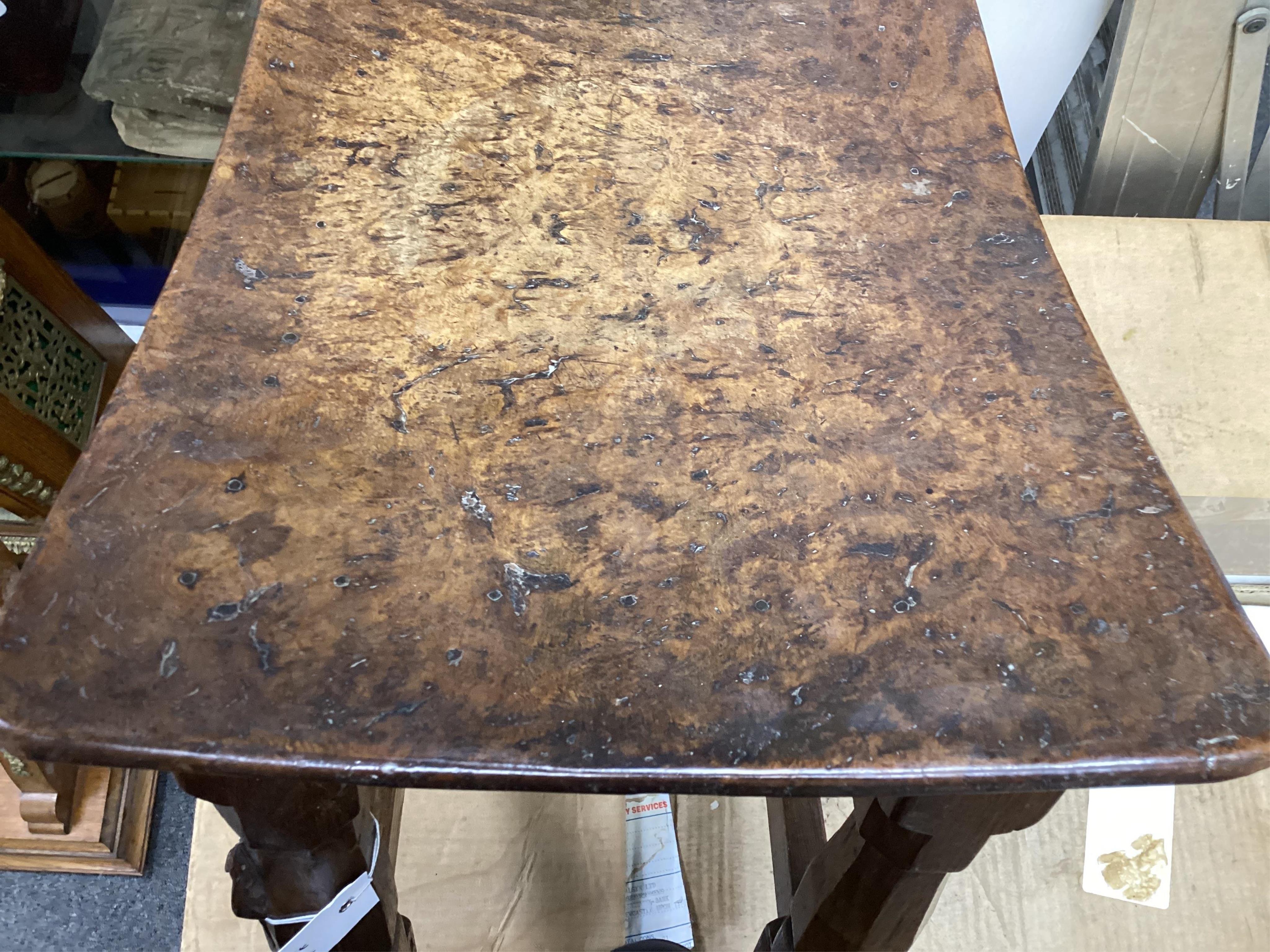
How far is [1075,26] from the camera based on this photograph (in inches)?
48.0

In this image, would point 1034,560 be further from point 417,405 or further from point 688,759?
point 417,405

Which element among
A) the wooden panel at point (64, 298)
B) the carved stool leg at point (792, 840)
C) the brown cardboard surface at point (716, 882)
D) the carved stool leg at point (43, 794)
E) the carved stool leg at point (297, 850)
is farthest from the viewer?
the carved stool leg at point (43, 794)

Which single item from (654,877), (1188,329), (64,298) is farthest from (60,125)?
(1188,329)

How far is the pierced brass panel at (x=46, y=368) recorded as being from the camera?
1042 millimetres

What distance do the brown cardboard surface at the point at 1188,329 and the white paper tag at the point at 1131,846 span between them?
0.32 metres

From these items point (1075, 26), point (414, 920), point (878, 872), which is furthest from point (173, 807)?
point (1075, 26)

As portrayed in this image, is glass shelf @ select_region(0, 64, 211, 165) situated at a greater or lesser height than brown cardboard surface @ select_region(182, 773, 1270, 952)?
greater

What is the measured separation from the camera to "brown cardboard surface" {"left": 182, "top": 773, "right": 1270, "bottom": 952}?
3.04ft

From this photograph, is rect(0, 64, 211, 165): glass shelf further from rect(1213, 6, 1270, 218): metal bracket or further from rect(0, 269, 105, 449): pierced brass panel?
rect(1213, 6, 1270, 218): metal bracket

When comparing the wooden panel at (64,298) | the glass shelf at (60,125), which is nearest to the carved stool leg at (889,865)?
the wooden panel at (64,298)

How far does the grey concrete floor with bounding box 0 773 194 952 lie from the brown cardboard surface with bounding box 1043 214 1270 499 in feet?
4.03

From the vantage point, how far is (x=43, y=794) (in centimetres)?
115

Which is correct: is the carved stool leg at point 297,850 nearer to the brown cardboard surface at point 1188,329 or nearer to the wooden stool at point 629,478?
the wooden stool at point 629,478

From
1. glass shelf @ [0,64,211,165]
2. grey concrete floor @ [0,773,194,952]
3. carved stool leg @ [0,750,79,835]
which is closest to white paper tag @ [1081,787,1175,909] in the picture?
grey concrete floor @ [0,773,194,952]
